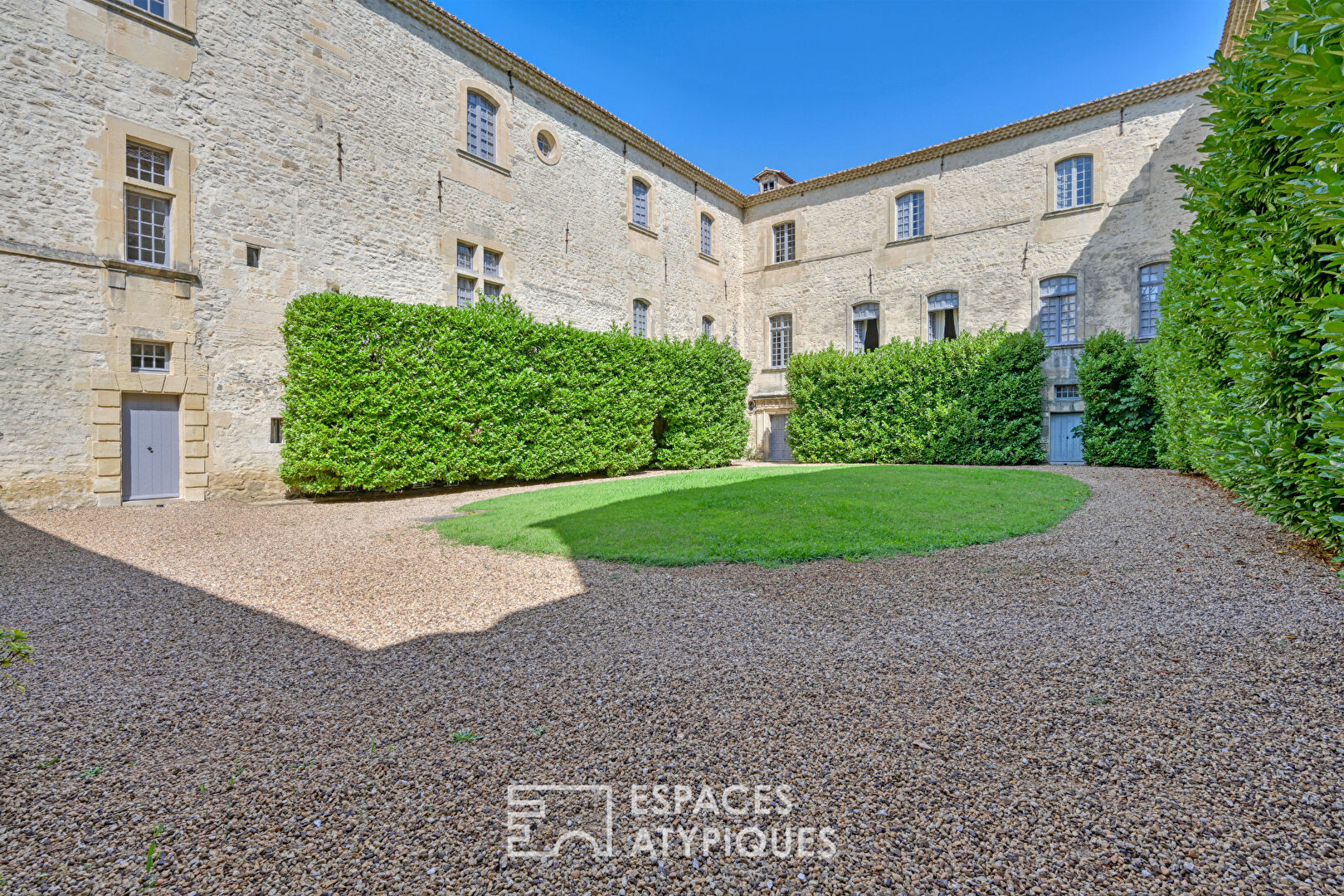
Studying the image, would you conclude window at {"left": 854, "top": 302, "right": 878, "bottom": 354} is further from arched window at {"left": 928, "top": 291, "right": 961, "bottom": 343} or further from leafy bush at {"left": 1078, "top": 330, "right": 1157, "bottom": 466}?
leafy bush at {"left": 1078, "top": 330, "right": 1157, "bottom": 466}

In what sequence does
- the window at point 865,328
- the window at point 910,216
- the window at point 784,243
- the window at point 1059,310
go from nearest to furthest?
the window at point 1059,310
the window at point 910,216
the window at point 865,328
the window at point 784,243

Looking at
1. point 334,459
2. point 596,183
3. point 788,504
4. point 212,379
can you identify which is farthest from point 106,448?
point 596,183

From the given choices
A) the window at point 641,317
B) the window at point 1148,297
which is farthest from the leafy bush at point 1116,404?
the window at point 641,317

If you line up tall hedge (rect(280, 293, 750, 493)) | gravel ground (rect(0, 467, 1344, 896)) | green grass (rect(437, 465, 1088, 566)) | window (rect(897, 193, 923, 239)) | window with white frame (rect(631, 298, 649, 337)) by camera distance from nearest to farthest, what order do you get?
gravel ground (rect(0, 467, 1344, 896))
green grass (rect(437, 465, 1088, 566))
tall hedge (rect(280, 293, 750, 493))
window with white frame (rect(631, 298, 649, 337))
window (rect(897, 193, 923, 239))

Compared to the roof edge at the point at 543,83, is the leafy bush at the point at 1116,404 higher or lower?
lower

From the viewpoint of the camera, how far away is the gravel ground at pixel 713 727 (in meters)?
1.70

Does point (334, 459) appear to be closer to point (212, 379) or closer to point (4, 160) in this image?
point (212, 379)

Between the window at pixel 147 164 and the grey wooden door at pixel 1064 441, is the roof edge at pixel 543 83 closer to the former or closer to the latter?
the window at pixel 147 164

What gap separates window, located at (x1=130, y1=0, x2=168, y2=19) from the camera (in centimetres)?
943

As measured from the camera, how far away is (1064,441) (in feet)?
55.3

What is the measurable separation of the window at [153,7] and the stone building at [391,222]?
13 centimetres

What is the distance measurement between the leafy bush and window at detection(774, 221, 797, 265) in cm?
1010

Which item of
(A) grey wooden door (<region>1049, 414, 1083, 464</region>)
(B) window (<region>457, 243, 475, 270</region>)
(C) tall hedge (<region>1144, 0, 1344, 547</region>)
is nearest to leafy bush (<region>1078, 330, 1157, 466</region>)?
(A) grey wooden door (<region>1049, 414, 1083, 464</region>)

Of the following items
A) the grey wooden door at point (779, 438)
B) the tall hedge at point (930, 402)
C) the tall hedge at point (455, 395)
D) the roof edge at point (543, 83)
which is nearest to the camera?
the tall hedge at point (455, 395)
